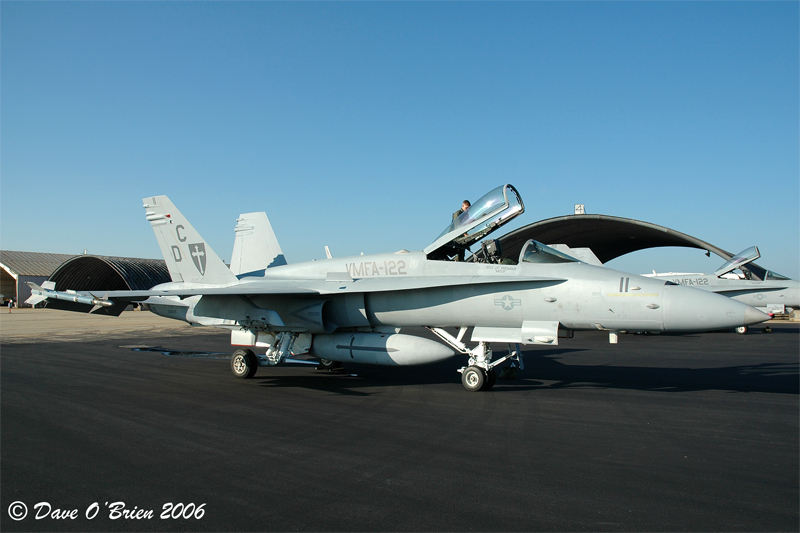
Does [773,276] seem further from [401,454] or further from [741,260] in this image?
[401,454]

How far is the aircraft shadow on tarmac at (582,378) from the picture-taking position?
8.84 metres

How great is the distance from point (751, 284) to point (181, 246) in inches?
894

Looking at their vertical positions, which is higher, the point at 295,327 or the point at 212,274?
the point at 212,274

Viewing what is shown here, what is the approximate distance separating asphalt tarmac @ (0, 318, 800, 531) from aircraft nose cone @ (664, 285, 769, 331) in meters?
1.17

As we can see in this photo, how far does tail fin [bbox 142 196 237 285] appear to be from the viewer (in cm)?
1098

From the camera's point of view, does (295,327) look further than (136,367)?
No

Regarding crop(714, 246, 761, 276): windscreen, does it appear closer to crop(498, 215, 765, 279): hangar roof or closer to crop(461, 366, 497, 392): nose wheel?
crop(498, 215, 765, 279): hangar roof

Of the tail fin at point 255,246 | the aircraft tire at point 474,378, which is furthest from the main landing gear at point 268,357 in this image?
the aircraft tire at point 474,378

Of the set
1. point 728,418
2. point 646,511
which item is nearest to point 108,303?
point 646,511

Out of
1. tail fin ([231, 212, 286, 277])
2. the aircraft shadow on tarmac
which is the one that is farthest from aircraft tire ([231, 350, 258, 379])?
tail fin ([231, 212, 286, 277])

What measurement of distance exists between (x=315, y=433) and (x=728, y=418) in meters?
5.16

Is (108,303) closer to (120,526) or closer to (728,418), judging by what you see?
(120,526)

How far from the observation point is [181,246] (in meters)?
11.4

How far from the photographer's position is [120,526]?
3.40m
